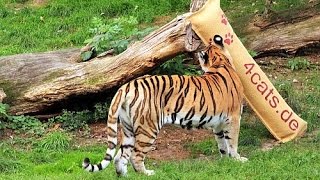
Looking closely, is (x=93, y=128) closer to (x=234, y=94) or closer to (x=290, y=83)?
(x=234, y=94)

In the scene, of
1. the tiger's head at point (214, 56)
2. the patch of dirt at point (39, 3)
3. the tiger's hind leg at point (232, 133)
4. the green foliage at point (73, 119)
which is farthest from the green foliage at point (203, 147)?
the patch of dirt at point (39, 3)

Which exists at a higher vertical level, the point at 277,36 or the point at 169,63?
the point at 169,63

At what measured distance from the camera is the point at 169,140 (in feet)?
30.0

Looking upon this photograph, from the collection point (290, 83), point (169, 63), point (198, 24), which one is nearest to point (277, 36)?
point (290, 83)

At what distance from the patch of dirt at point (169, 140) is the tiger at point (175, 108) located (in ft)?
2.26

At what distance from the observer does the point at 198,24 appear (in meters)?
8.66

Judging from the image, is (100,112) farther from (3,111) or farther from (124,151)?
(124,151)

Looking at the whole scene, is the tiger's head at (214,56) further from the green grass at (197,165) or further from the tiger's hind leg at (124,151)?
the tiger's hind leg at (124,151)

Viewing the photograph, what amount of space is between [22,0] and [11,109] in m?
6.89

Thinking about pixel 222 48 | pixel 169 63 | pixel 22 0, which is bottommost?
pixel 22 0

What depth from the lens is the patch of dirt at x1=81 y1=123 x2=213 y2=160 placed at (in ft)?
28.2

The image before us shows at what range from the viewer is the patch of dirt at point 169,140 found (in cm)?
859

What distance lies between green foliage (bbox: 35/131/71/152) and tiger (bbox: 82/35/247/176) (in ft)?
5.40

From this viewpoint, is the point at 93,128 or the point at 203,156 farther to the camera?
the point at 93,128
